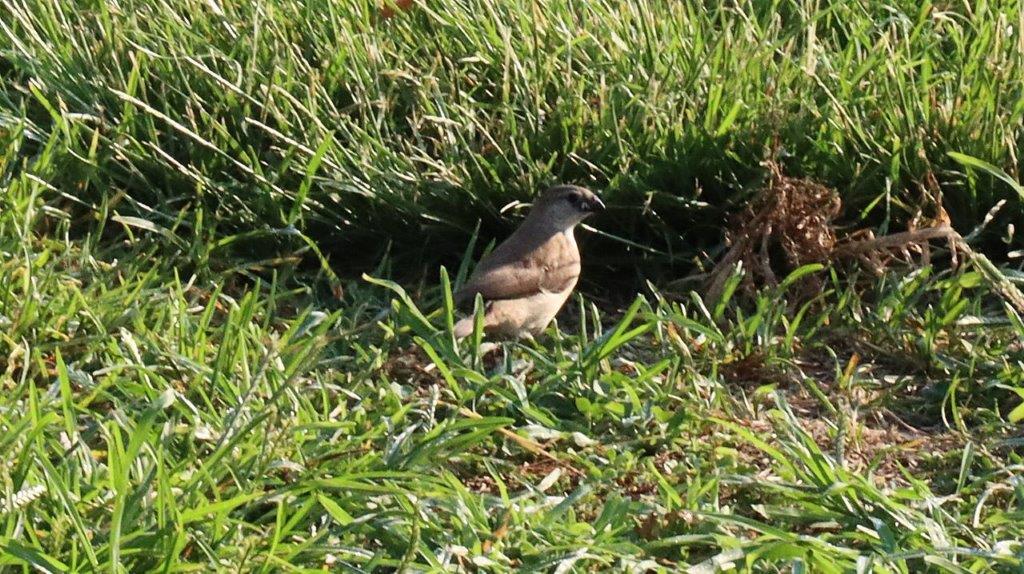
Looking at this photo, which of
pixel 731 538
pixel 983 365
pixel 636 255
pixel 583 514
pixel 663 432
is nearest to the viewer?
pixel 731 538

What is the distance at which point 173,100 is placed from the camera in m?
5.61

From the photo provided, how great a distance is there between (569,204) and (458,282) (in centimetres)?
43

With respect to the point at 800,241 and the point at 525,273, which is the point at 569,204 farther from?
the point at 800,241

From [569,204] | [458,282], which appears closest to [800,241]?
[569,204]

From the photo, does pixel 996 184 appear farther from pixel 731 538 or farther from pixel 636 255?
pixel 731 538

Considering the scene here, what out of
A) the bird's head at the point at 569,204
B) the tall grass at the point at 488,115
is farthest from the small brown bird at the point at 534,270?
the tall grass at the point at 488,115

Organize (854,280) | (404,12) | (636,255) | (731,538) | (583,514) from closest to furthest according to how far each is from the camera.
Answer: (731,538), (583,514), (854,280), (636,255), (404,12)

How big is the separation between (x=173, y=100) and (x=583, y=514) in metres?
2.38

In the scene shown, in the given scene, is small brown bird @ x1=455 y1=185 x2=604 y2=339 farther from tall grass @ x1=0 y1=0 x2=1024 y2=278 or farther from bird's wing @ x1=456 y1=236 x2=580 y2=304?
tall grass @ x1=0 y1=0 x2=1024 y2=278

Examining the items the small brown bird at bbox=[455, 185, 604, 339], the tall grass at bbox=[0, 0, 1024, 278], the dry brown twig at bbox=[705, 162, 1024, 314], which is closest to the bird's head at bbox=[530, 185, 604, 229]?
the small brown bird at bbox=[455, 185, 604, 339]

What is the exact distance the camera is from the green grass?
12.3 feet

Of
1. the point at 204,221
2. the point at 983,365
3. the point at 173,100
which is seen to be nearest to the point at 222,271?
the point at 204,221

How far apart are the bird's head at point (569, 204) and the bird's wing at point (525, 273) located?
0.08m

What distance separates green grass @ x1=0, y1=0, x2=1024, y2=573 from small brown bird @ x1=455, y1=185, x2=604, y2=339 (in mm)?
94
